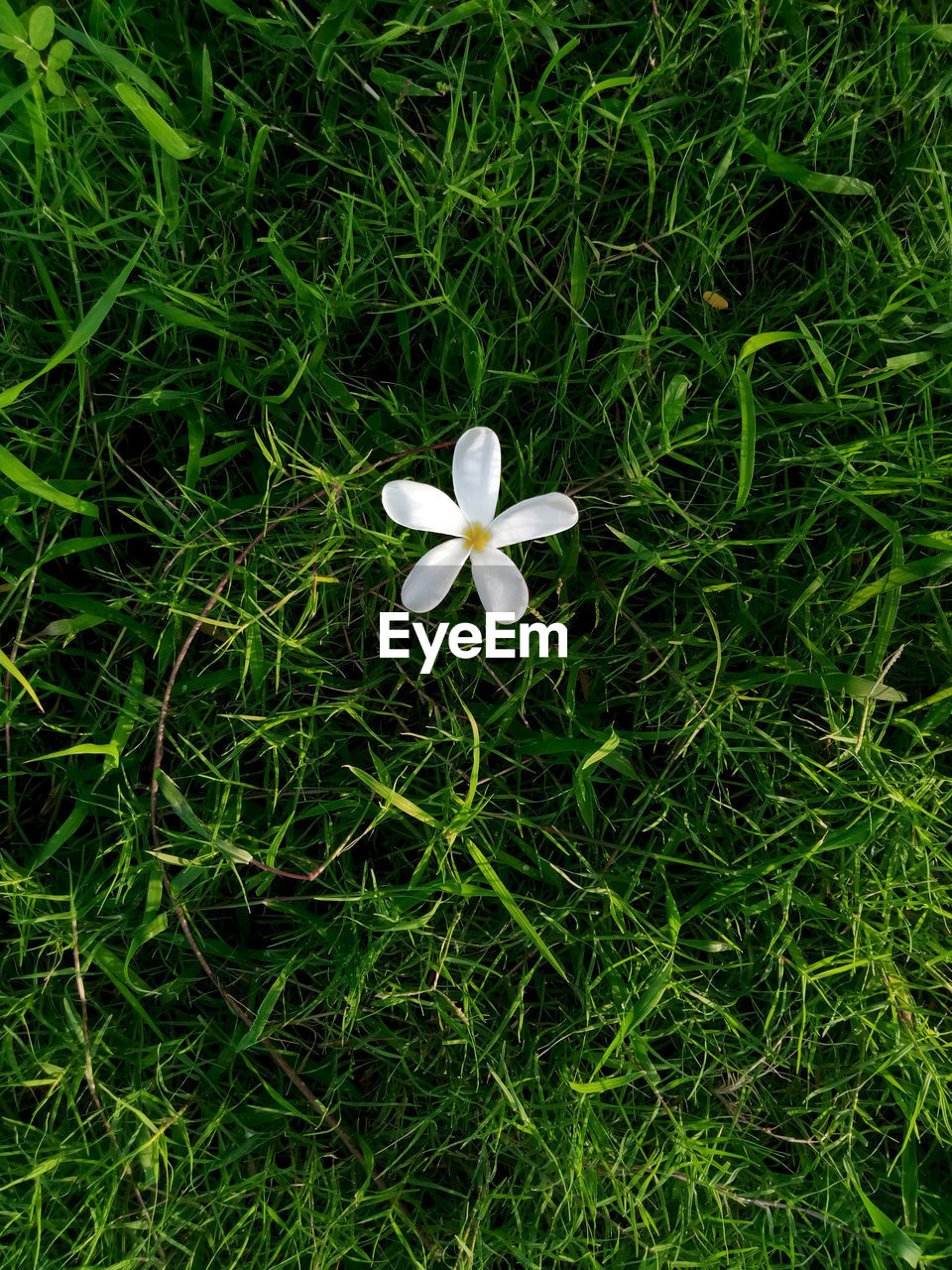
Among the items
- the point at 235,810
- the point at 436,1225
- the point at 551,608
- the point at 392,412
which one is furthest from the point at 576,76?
the point at 436,1225

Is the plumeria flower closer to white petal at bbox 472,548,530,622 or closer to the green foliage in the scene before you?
white petal at bbox 472,548,530,622

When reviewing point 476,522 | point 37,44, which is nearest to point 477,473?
point 476,522

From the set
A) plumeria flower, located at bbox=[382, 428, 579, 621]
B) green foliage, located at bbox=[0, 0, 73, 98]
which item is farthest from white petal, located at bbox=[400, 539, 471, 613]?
green foliage, located at bbox=[0, 0, 73, 98]

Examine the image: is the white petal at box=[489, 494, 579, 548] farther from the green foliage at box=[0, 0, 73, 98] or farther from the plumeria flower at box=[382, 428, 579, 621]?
the green foliage at box=[0, 0, 73, 98]

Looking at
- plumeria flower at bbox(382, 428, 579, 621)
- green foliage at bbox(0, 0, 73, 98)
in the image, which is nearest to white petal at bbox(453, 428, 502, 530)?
plumeria flower at bbox(382, 428, 579, 621)

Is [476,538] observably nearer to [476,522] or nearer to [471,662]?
[476,522]

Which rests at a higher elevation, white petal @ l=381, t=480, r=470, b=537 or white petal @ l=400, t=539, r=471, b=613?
white petal @ l=381, t=480, r=470, b=537
